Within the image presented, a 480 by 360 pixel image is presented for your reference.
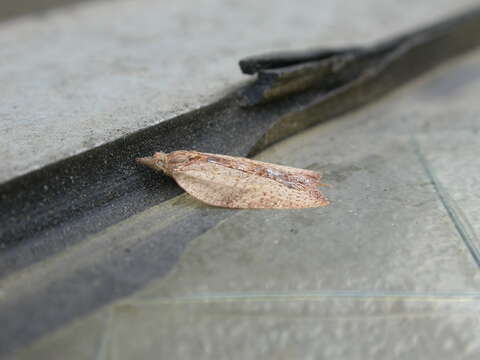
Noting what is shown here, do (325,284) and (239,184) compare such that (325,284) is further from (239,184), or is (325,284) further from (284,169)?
(284,169)

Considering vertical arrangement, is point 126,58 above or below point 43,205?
above

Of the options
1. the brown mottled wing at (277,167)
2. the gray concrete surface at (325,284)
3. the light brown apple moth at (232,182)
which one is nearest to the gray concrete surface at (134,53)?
the light brown apple moth at (232,182)

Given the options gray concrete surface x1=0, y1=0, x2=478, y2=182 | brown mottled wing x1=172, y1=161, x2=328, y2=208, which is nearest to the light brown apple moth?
brown mottled wing x1=172, y1=161, x2=328, y2=208

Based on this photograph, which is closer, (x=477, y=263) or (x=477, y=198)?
(x=477, y=263)

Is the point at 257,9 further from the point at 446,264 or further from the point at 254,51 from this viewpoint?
the point at 446,264

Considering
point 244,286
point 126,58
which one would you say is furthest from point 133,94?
point 244,286

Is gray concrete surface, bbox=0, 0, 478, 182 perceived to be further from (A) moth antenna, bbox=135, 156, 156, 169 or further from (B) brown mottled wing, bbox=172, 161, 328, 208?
(B) brown mottled wing, bbox=172, 161, 328, 208

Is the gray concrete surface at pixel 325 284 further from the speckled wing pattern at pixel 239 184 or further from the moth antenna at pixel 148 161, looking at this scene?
the moth antenna at pixel 148 161
